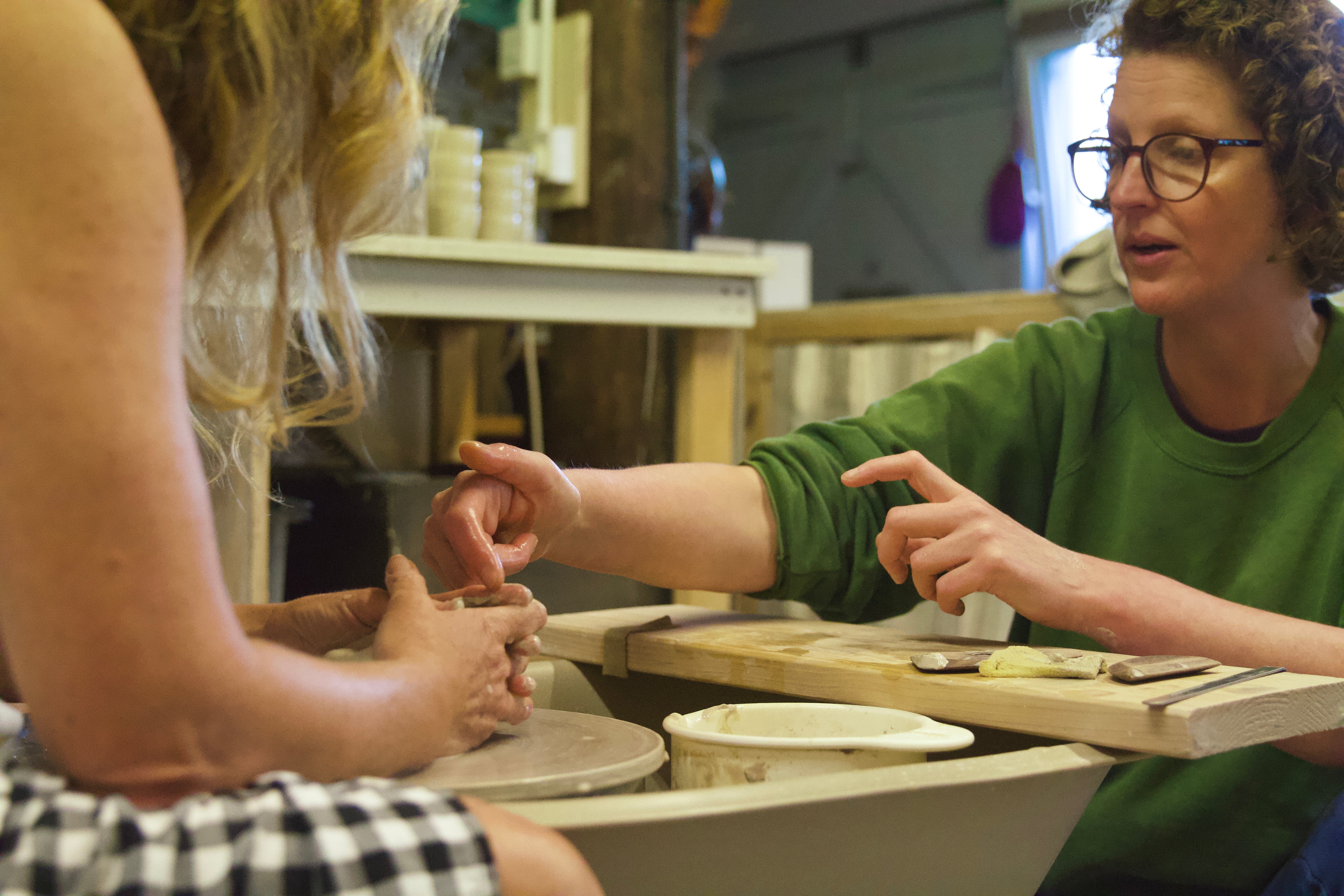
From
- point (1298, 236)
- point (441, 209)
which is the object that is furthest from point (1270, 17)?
point (441, 209)

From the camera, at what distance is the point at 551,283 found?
1879 millimetres

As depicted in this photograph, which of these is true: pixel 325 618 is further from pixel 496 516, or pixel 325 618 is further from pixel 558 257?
pixel 558 257

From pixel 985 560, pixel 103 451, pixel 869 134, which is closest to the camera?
pixel 103 451

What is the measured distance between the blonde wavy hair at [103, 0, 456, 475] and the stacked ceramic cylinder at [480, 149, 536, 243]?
1230 mm

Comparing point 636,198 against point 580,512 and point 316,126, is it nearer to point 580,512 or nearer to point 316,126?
point 580,512

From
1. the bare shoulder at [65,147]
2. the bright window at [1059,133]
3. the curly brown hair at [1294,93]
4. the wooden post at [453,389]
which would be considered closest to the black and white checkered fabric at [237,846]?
the bare shoulder at [65,147]

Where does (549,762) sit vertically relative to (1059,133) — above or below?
below

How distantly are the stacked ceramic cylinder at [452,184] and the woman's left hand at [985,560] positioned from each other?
126 centimetres

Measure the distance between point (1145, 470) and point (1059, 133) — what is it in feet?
15.3

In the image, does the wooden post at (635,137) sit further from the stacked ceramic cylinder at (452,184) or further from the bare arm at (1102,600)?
the bare arm at (1102,600)

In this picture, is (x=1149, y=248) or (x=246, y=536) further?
(x=246, y=536)

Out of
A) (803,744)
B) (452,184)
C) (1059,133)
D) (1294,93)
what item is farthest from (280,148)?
(1059,133)

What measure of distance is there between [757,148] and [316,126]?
6.35 metres

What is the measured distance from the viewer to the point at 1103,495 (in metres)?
1.20
